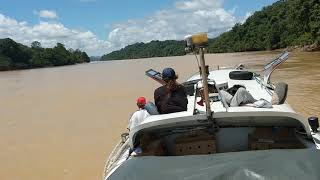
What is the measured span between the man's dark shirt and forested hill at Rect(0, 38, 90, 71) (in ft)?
288

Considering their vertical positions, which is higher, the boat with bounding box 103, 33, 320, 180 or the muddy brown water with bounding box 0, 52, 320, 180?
the boat with bounding box 103, 33, 320, 180

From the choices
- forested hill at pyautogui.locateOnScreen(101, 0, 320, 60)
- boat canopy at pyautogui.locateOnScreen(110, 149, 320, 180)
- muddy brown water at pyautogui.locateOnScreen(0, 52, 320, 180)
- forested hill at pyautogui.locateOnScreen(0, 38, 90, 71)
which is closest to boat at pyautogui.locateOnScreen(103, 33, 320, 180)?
boat canopy at pyautogui.locateOnScreen(110, 149, 320, 180)

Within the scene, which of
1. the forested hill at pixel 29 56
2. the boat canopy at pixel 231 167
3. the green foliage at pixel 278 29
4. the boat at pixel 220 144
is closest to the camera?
the boat canopy at pixel 231 167

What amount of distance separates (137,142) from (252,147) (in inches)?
46.8

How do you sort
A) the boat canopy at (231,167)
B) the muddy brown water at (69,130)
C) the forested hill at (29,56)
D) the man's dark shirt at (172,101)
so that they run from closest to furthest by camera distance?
the boat canopy at (231,167)
the man's dark shirt at (172,101)
the muddy brown water at (69,130)
the forested hill at (29,56)

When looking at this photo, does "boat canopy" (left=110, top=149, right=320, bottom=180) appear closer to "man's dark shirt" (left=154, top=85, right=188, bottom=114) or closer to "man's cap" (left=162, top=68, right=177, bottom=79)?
"man's dark shirt" (left=154, top=85, right=188, bottom=114)

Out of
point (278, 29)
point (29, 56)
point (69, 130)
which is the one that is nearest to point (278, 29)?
point (278, 29)

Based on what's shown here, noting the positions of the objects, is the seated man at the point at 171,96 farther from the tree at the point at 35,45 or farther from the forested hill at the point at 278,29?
the tree at the point at 35,45

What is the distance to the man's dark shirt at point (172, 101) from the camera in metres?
5.11

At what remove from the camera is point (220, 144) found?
14.8 ft

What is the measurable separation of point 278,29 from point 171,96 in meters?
82.4

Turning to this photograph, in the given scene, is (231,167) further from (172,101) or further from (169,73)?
(169,73)

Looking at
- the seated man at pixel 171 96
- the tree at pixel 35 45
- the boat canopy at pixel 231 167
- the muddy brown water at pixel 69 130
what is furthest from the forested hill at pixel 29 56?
the boat canopy at pixel 231 167

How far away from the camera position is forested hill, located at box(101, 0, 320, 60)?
4500 centimetres
